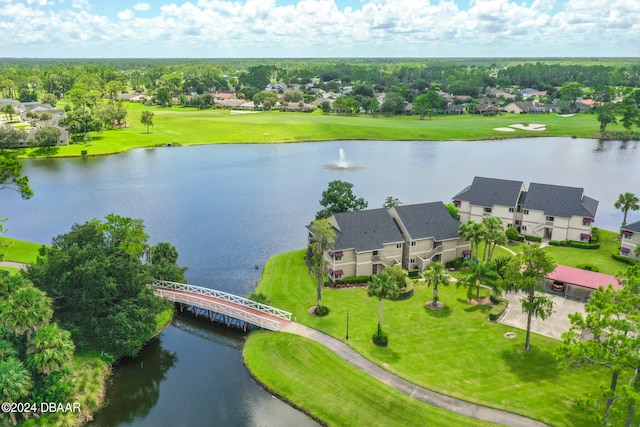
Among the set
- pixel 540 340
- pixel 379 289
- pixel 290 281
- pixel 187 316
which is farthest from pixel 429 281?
pixel 187 316

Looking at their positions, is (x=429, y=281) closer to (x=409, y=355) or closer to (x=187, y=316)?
(x=409, y=355)

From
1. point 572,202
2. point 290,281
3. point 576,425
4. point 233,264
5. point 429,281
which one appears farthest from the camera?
point 572,202

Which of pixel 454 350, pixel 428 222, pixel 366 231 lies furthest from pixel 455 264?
pixel 454 350

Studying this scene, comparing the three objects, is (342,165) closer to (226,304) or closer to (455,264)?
(455,264)

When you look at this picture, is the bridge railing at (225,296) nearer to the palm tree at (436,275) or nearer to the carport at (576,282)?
the palm tree at (436,275)

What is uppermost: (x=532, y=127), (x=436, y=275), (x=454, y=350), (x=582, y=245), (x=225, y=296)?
(x=532, y=127)

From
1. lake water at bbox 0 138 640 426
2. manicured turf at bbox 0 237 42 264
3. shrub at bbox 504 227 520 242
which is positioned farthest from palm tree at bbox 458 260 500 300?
Answer: manicured turf at bbox 0 237 42 264
